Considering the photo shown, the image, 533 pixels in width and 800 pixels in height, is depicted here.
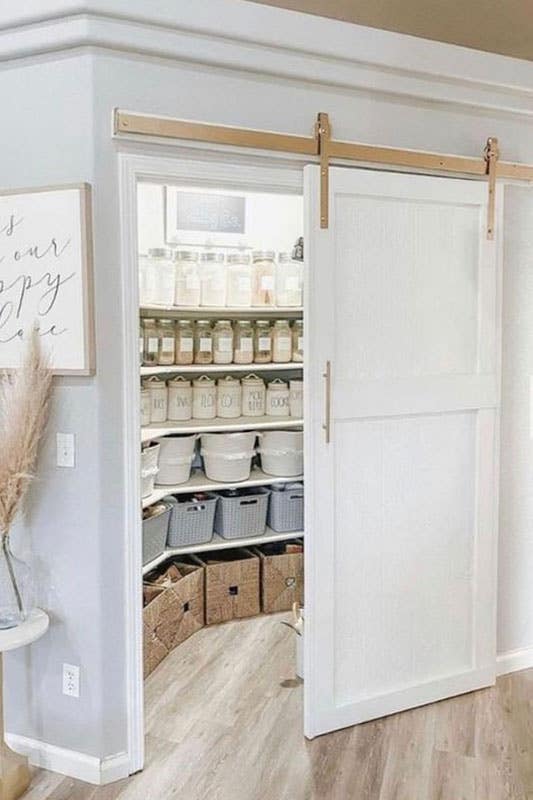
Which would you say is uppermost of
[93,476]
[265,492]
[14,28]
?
[14,28]

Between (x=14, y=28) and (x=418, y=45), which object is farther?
(x=418, y=45)

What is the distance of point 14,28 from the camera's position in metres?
2.20

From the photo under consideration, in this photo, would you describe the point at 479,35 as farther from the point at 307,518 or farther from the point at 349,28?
the point at 307,518

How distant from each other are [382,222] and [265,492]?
1685mm

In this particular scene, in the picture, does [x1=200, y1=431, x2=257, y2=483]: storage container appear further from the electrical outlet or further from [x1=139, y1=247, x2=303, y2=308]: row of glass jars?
the electrical outlet

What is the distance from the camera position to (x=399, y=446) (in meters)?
2.68

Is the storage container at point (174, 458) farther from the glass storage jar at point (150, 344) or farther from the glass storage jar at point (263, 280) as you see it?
the glass storage jar at point (263, 280)

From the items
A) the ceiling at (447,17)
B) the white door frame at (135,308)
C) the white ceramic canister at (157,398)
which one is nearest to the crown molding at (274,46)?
the ceiling at (447,17)

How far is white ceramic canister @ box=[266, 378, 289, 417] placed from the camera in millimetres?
3717

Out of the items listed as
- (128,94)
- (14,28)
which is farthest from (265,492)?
(14,28)

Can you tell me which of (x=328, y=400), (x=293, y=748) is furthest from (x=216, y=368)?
(x=293, y=748)

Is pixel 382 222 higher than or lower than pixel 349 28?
lower

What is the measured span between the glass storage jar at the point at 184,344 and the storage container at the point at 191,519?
26.7 inches

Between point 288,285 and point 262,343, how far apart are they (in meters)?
0.32
